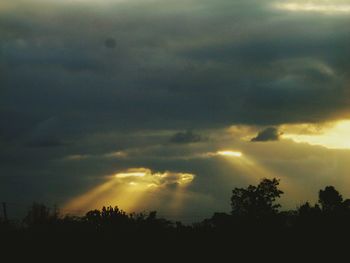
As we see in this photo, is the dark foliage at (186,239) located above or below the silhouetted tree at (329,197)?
below

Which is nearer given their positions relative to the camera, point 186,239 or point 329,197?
point 186,239

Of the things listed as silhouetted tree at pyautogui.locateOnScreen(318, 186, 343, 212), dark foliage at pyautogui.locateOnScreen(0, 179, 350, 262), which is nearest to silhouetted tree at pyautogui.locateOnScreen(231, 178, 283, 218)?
silhouetted tree at pyautogui.locateOnScreen(318, 186, 343, 212)

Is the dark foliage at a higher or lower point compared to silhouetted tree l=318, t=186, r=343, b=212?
lower

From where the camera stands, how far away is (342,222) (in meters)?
56.9

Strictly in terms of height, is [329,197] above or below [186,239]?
above

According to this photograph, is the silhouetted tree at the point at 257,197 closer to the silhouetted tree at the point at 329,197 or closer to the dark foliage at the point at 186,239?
the silhouetted tree at the point at 329,197

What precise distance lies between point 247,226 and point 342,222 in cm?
889

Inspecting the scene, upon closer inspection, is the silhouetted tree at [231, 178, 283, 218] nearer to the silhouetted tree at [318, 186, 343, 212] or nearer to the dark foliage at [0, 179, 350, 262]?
the silhouetted tree at [318, 186, 343, 212]

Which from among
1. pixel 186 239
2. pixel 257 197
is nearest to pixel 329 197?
pixel 257 197

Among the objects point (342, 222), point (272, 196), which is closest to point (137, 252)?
point (342, 222)

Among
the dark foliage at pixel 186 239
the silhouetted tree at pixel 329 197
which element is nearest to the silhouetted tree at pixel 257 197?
the silhouetted tree at pixel 329 197

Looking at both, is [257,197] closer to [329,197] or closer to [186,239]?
[329,197]

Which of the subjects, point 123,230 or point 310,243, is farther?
point 123,230

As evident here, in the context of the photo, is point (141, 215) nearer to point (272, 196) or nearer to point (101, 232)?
point (101, 232)
